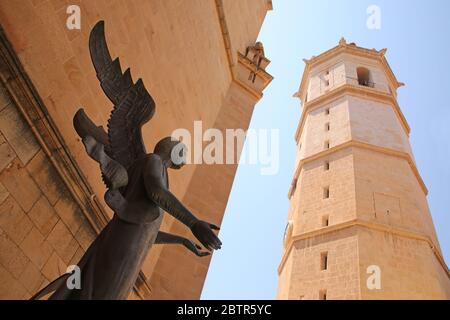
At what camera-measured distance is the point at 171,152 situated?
104 inches

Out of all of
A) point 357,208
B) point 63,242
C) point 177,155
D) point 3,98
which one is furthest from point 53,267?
point 357,208

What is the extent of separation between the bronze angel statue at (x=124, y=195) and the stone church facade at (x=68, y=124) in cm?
147

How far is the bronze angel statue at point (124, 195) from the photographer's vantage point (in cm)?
197

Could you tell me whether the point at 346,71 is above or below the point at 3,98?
above

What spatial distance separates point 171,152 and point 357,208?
43.4ft

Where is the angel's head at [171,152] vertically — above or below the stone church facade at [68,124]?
below

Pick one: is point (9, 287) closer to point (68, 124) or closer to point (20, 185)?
point (20, 185)

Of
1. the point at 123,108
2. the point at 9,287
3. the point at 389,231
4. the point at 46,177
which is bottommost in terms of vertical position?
the point at 9,287

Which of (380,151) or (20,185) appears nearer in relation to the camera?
(20,185)

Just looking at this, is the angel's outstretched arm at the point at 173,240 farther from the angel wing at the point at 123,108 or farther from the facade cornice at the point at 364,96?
the facade cornice at the point at 364,96

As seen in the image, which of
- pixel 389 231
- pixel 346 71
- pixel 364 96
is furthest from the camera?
pixel 346 71

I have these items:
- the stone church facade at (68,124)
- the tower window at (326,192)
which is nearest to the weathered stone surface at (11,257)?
the stone church facade at (68,124)

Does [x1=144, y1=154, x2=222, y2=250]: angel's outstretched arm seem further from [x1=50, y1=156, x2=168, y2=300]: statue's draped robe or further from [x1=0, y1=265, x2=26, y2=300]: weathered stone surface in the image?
[x1=0, y1=265, x2=26, y2=300]: weathered stone surface
